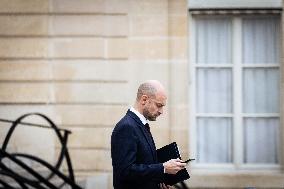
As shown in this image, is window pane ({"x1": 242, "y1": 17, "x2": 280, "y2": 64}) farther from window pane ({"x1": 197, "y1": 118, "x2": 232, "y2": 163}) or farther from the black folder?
the black folder

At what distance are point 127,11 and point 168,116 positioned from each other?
1.34 m

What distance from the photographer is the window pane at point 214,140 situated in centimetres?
867

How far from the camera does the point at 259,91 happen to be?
8656 mm

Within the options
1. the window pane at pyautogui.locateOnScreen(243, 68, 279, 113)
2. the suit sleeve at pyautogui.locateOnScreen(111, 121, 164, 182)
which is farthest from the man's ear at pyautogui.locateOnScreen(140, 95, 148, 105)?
the window pane at pyautogui.locateOnScreen(243, 68, 279, 113)

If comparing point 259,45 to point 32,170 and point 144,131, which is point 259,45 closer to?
point 32,170

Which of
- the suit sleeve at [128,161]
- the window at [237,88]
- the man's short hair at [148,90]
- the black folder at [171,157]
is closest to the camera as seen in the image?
the suit sleeve at [128,161]

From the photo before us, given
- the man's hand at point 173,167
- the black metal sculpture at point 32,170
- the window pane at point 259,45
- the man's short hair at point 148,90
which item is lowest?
the black metal sculpture at point 32,170

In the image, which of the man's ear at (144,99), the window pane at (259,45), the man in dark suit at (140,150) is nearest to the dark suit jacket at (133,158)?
the man in dark suit at (140,150)

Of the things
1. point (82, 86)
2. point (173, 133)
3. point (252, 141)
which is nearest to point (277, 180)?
point (252, 141)

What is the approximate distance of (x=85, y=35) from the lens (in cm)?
845

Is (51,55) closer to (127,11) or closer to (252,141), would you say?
(127,11)

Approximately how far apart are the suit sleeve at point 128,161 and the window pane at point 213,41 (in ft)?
14.5

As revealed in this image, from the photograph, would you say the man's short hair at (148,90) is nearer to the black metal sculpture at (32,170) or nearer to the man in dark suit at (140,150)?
the man in dark suit at (140,150)

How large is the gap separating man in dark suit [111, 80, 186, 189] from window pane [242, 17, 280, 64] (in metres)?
4.27
